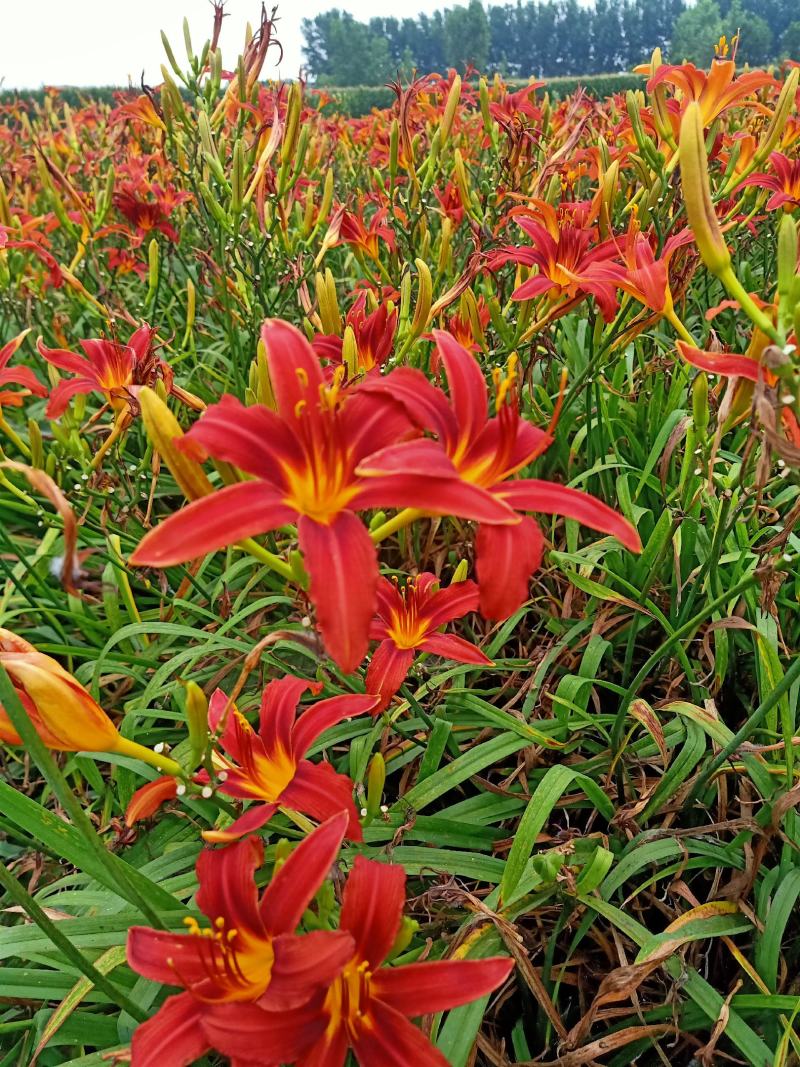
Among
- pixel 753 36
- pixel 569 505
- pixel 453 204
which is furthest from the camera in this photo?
pixel 753 36

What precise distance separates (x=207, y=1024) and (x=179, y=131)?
2.57 meters

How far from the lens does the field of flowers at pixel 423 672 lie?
77 centimetres

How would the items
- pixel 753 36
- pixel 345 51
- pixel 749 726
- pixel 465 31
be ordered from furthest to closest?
1. pixel 465 31
2. pixel 345 51
3. pixel 753 36
4. pixel 749 726

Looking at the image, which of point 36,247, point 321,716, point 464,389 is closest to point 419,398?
point 464,389

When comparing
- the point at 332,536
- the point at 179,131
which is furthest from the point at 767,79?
the point at 179,131

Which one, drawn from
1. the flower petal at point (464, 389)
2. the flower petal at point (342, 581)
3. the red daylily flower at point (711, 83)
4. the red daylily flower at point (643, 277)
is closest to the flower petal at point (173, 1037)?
the flower petal at point (342, 581)

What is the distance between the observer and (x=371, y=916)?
2.71 ft

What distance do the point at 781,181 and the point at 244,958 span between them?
2.10 meters

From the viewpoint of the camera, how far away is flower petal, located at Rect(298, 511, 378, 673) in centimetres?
65

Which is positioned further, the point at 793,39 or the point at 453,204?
the point at 793,39

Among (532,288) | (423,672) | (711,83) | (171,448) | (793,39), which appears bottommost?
(423,672)

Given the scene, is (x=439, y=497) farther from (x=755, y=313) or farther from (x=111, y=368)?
(x=111, y=368)

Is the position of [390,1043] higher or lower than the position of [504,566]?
lower

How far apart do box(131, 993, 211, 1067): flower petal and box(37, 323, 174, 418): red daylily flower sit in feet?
3.40
